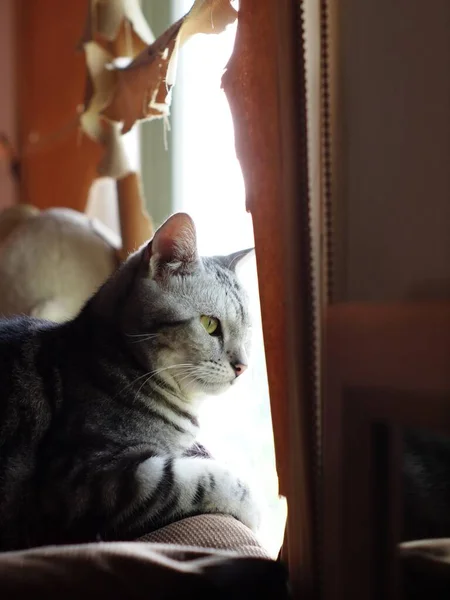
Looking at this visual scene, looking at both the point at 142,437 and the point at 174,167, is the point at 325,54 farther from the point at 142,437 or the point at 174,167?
the point at 174,167

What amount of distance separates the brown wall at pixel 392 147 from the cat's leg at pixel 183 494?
1.29 feet

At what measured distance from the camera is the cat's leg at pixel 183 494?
93 centimetres

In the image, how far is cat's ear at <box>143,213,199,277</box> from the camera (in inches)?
43.6

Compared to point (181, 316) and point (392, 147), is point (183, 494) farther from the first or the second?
point (392, 147)

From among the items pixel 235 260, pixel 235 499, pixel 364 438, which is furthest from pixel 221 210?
pixel 364 438

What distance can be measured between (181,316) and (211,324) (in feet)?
0.20

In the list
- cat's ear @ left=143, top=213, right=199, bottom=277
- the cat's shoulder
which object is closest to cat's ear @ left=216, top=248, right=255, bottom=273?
cat's ear @ left=143, top=213, right=199, bottom=277

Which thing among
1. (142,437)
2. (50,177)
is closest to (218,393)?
(142,437)

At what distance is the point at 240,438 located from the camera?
4.89 ft

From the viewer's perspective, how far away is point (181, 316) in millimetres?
1104

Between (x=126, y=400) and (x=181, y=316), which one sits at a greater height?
(x=181, y=316)

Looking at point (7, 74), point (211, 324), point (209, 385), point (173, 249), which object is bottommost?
point (209, 385)

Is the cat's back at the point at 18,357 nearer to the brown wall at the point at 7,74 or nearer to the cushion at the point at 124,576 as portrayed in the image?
the cushion at the point at 124,576

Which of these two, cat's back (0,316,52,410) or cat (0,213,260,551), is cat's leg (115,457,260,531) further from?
cat's back (0,316,52,410)
